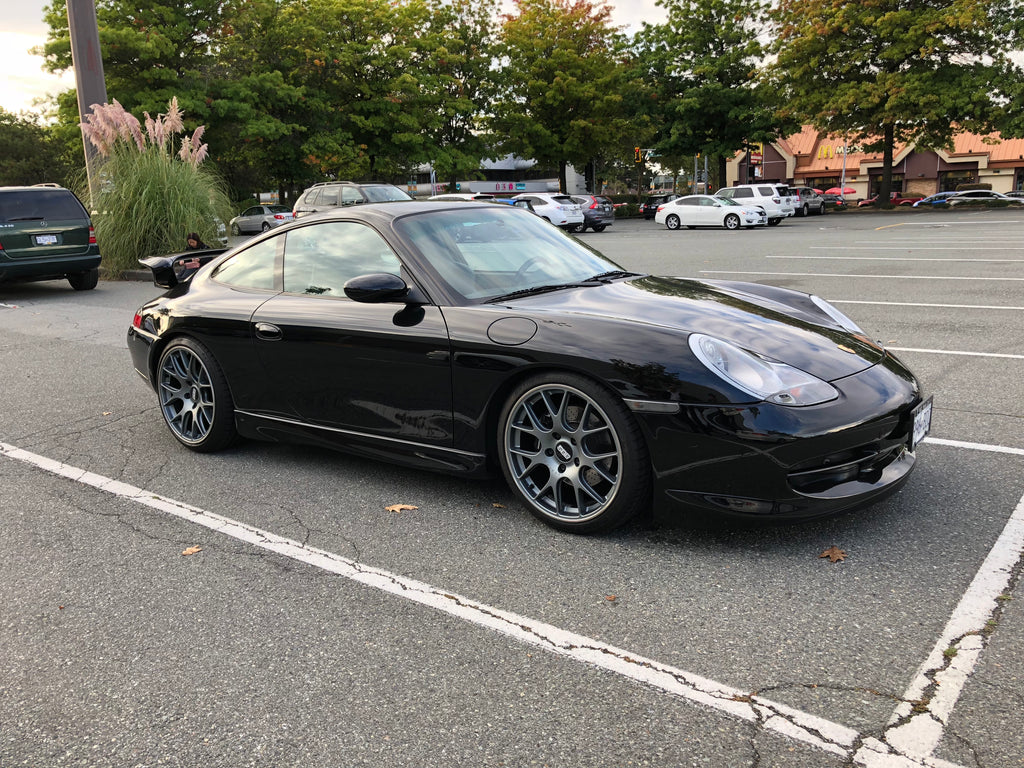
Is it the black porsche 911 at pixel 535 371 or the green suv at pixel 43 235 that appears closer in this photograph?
the black porsche 911 at pixel 535 371

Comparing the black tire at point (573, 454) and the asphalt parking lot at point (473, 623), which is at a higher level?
the black tire at point (573, 454)

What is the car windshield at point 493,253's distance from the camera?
3.92 m

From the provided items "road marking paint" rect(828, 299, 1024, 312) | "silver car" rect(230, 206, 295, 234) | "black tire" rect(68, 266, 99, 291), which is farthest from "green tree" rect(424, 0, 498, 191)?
"road marking paint" rect(828, 299, 1024, 312)

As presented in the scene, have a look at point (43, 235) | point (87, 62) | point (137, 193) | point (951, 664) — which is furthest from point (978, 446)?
point (87, 62)

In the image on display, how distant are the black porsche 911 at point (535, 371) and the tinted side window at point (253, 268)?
13 millimetres

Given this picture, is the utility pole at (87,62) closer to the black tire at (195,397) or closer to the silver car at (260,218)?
the black tire at (195,397)

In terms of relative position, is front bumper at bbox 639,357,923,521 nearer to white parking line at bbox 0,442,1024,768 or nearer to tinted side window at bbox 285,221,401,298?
white parking line at bbox 0,442,1024,768

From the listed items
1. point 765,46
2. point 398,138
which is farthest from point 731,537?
point 765,46

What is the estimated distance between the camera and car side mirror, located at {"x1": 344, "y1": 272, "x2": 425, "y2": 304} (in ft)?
12.1

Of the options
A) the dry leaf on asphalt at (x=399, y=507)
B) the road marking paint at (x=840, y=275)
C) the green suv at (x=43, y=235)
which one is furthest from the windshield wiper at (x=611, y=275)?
the green suv at (x=43, y=235)

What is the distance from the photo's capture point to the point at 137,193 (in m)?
14.4

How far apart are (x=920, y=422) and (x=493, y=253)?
Answer: 2.09 m

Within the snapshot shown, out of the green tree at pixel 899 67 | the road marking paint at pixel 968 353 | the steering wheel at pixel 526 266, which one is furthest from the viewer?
the green tree at pixel 899 67

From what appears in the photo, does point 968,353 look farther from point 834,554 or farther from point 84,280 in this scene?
point 84,280
